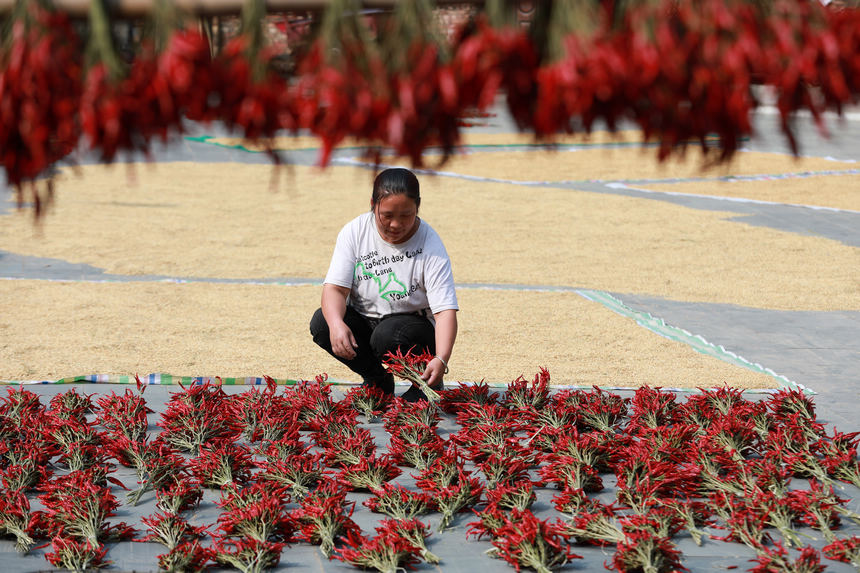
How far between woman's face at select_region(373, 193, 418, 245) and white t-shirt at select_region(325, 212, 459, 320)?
83 millimetres

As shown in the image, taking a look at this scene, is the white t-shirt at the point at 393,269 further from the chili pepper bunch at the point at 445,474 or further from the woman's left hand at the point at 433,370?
the chili pepper bunch at the point at 445,474

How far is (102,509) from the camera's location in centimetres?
389

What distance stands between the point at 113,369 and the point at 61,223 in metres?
6.83

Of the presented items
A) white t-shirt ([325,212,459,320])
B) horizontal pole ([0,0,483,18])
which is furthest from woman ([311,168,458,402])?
horizontal pole ([0,0,483,18])

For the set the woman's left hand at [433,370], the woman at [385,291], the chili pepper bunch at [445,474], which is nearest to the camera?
the chili pepper bunch at [445,474]

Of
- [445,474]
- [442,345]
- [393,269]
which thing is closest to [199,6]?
[445,474]

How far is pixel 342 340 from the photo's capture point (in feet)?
17.3

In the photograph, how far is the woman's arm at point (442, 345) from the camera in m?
5.01

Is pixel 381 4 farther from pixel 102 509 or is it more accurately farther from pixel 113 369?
pixel 113 369

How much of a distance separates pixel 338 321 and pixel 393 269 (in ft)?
1.38

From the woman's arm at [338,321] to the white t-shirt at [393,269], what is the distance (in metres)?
0.05

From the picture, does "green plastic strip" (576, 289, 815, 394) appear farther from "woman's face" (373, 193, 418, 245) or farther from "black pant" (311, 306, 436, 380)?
"woman's face" (373, 193, 418, 245)

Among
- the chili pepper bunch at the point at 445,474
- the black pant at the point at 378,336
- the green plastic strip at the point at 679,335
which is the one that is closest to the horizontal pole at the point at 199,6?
the chili pepper bunch at the point at 445,474

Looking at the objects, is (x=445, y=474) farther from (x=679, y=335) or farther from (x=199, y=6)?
(x=679, y=335)
